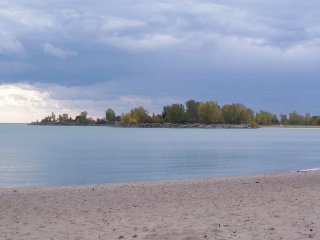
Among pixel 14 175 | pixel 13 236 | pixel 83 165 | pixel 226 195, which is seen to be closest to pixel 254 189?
pixel 226 195

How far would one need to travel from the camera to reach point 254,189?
70.8 feet

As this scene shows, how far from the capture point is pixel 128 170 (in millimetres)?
40438

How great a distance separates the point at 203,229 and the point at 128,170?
28287 mm

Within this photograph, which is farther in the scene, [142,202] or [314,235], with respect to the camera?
[142,202]

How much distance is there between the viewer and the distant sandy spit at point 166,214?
12.1 metres

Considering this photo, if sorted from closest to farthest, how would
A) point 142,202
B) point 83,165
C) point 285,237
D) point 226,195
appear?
point 285,237 → point 142,202 → point 226,195 → point 83,165

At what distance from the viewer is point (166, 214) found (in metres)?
15.0

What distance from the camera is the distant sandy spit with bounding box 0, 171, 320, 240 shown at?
1207cm

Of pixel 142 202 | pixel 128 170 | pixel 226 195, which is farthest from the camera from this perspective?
pixel 128 170

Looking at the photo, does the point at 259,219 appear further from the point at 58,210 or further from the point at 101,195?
the point at 101,195

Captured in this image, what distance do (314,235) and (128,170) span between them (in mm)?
29588

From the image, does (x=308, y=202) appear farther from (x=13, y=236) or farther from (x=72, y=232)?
(x=13, y=236)

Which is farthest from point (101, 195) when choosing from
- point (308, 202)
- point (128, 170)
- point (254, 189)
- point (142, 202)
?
point (128, 170)

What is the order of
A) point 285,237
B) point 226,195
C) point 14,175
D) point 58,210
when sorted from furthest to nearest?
point 14,175 → point 226,195 → point 58,210 → point 285,237
